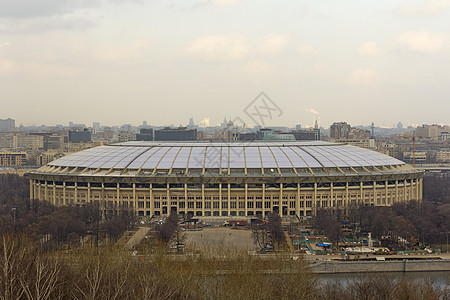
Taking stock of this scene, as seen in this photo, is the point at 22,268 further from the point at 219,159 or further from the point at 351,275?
the point at 219,159

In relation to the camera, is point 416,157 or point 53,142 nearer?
point 416,157

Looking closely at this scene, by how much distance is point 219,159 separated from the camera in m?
68.9

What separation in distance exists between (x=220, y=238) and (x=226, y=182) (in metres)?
12.5

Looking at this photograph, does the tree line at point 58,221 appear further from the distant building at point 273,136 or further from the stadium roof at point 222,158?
the distant building at point 273,136

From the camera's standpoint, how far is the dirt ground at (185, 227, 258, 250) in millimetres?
49438

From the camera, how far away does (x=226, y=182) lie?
210ft

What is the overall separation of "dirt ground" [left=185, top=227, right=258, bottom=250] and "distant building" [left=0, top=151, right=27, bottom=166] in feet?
321

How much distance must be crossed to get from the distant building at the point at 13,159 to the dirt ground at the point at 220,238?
97.8 m

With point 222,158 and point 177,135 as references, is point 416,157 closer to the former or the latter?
point 177,135

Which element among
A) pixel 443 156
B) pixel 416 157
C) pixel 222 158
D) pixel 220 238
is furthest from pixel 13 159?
pixel 443 156

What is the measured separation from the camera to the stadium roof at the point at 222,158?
2643 inches

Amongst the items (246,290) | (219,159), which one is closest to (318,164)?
(219,159)

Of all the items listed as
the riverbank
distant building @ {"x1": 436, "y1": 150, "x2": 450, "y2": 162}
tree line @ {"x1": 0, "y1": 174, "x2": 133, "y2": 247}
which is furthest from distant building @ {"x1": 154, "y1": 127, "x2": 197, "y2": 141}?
the riverbank

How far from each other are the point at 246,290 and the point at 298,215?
35.4 metres
